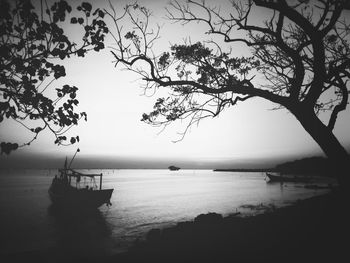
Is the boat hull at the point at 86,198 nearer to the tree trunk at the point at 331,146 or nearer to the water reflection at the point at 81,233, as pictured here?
the water reflection at the point at 81,233

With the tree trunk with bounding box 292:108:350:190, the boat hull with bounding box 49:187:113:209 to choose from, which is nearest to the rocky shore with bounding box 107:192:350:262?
the tree trunk with bounding box 292:108:350:190

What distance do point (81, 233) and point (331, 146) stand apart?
70.8 ft

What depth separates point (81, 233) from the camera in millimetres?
20828

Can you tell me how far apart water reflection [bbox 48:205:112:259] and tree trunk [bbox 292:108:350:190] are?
1061 centimetres

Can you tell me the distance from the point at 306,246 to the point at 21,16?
1000cm

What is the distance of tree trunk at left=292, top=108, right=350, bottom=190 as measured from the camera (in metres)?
5.69

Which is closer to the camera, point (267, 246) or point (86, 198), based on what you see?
point (267, 246)

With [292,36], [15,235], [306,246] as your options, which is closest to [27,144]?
[306,246]

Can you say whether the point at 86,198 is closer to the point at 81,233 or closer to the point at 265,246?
the point at 81,233

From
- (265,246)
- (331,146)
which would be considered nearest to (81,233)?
(265,246)

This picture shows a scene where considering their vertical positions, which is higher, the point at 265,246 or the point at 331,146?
the point at 331,146

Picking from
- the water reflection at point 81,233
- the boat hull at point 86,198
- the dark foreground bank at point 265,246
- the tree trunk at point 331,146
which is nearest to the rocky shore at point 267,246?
the dark foreground bank at point 265,246

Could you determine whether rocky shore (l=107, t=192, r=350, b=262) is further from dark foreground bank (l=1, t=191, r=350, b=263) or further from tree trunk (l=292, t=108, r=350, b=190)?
tree trunk (l=292, t=108, r=350, b=190)

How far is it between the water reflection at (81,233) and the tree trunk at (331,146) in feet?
34.8
